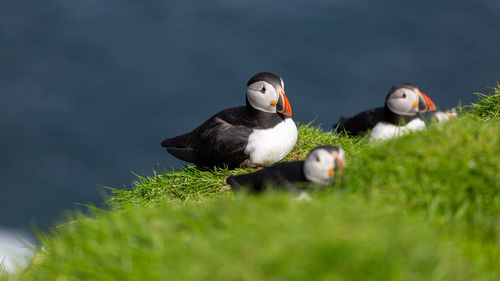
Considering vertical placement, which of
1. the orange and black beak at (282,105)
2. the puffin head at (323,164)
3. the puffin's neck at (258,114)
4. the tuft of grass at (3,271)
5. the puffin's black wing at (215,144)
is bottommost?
the tuft of grass at (3,271)

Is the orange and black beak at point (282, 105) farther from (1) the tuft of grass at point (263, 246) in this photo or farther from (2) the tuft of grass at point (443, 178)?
(1) the tuft of grass at point (263, 246)

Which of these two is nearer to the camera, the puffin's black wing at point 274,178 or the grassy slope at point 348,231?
the grassy slope at point 348,231

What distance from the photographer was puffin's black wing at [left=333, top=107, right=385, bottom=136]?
687 cm

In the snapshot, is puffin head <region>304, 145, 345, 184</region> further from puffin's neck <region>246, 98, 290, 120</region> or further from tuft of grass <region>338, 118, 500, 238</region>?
puffin's neck <region>246, 98, 290, 120</region>

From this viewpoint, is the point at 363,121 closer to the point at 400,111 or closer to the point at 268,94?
the point at 400,111

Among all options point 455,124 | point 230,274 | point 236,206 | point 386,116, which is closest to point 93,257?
point 236,206

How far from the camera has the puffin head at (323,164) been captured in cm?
415

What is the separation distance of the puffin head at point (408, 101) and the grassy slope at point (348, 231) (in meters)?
2.02

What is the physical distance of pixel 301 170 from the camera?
4387mm

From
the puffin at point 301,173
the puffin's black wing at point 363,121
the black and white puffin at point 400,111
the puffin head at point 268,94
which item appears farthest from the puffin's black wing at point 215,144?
the puffin's black wing at point 363,121

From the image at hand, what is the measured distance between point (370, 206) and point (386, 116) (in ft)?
11.0

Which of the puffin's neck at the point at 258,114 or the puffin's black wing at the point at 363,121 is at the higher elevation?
the puffin's neck at the point at 258,114

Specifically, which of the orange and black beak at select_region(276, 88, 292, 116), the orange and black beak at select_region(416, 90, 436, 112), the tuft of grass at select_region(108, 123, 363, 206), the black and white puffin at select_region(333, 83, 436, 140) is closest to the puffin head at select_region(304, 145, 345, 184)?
the tuft of grass at select_region(108, 123, 363, 206)

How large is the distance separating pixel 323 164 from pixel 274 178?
20.0 inches
